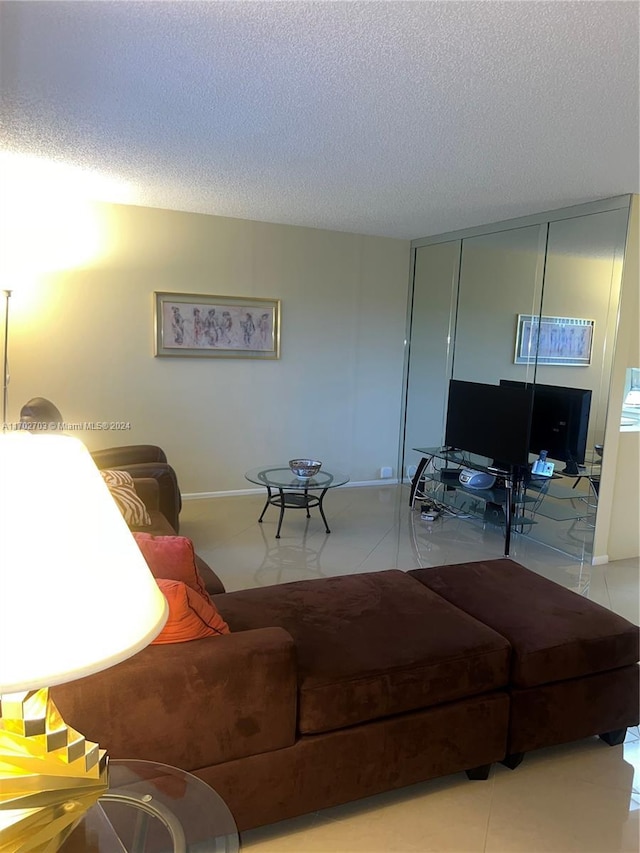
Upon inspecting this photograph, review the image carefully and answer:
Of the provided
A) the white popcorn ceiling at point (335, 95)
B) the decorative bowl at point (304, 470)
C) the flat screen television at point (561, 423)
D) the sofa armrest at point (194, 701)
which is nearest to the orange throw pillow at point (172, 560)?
the sofa armrest at point (194, 701)

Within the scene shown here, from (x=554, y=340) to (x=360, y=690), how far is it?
3.30 meters

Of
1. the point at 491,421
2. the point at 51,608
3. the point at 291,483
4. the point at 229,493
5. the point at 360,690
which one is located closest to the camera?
the point at 51,608

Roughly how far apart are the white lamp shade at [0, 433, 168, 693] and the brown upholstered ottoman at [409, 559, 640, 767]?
5.40 ft

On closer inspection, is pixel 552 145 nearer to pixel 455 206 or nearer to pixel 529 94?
pixel 529 94

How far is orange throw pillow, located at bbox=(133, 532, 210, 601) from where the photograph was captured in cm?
191

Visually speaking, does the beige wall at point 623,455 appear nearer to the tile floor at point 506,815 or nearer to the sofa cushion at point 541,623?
the tile floor at point 506,815

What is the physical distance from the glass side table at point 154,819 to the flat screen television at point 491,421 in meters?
3.50

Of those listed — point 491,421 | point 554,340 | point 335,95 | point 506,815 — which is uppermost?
point 335,95

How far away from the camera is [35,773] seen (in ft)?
3.39

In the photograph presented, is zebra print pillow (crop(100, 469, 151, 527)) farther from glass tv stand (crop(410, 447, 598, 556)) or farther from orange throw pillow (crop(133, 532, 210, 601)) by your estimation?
glass tv stand (crop(410, 447, 598, 556))

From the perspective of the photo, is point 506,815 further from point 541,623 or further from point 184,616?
point 184,616

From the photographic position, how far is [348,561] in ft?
13.6

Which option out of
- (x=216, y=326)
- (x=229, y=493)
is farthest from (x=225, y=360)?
(x=229, y=493)

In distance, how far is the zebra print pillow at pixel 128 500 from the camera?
129 inches
